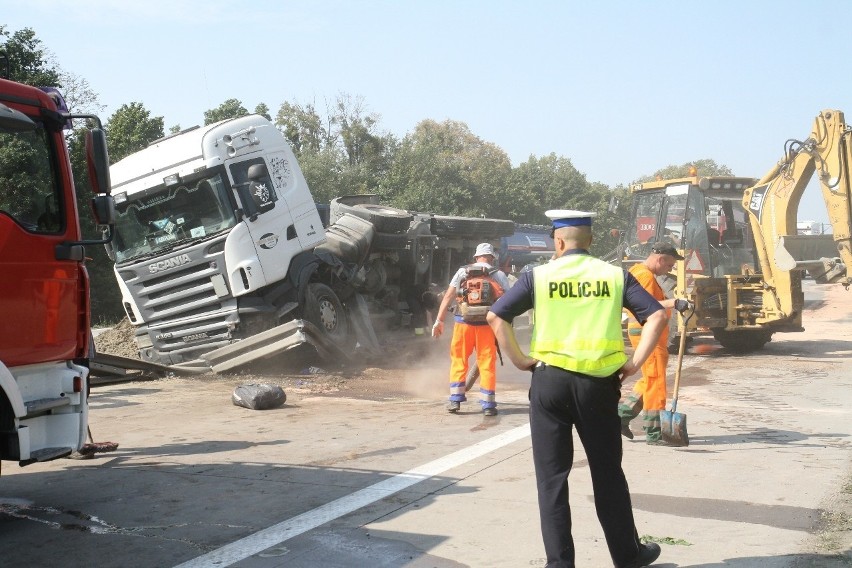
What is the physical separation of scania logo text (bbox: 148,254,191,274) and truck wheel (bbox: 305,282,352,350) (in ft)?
6.21

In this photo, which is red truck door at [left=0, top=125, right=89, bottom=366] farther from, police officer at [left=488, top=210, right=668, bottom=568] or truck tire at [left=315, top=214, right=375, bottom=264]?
truck tire at [left=315, top=214, right=375, bottom=264]

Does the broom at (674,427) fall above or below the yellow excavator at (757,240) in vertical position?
below

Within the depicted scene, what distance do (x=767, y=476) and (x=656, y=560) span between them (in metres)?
2.36

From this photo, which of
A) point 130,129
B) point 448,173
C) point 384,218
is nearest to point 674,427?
point 384,218

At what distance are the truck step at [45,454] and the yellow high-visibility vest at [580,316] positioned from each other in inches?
118

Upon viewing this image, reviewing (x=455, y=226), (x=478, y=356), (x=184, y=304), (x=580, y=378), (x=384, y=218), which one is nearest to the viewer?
(x=580, y=378)

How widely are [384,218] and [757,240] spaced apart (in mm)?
6477

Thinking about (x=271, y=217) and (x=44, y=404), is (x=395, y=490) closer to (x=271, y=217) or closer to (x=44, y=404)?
(x=44, y=404)

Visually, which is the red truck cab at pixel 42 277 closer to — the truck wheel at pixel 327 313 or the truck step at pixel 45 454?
the truck step at pixel 45 454

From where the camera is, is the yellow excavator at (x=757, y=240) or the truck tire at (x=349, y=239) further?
the truck tire at (x=349, y=239)

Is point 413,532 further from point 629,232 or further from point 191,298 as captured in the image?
point 629,232

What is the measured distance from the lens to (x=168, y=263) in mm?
13484

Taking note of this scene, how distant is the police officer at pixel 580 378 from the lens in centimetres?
442

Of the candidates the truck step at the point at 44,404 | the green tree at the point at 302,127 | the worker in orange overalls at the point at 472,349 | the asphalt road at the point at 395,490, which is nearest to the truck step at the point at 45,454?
the truck step at the point at 44,404
